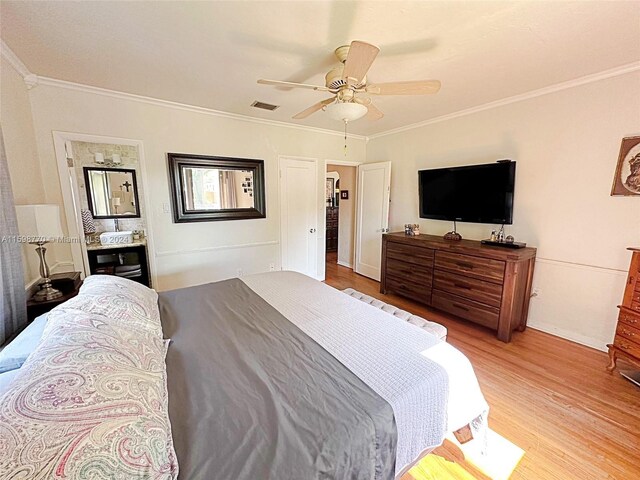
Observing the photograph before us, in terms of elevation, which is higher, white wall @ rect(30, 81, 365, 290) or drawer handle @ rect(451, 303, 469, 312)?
white wall @ rect(30, 81, 365, 290)

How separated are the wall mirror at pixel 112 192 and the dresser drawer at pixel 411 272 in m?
4.07

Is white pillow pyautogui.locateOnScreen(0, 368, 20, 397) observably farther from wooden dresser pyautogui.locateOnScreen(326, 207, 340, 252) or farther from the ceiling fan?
wooden dresser pyautogui.locateOnScreen(326, 207, 340, 252)

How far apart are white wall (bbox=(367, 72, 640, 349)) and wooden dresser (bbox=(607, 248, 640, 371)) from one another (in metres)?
0.39

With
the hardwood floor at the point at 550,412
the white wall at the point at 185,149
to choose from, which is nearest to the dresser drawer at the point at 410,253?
the hardwood floor at the point at 550,412

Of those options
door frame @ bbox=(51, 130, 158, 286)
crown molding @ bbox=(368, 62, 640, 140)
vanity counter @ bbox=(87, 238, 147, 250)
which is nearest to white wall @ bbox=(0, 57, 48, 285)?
door frame @ bbox=(51, 130, 158, 286)

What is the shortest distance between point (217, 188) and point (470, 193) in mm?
3163

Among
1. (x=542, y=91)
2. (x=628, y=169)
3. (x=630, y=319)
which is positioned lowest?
(x=630, y=319)

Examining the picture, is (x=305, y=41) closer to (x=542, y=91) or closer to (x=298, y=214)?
(x=542, y=91)

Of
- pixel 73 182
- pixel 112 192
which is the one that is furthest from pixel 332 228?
pixel 73 182

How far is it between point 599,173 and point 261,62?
10.3 feet

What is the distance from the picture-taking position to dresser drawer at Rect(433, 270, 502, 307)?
268cm

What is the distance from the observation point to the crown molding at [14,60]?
189cm

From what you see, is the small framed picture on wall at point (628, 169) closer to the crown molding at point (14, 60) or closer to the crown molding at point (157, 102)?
the crown molding at point (157, 102)

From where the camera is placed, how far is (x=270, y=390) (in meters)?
1.06
